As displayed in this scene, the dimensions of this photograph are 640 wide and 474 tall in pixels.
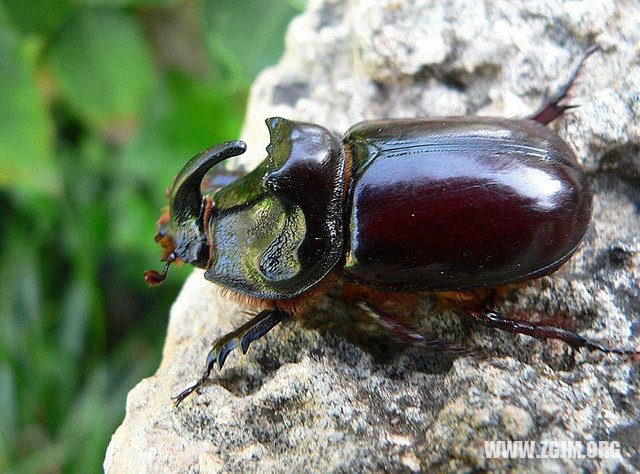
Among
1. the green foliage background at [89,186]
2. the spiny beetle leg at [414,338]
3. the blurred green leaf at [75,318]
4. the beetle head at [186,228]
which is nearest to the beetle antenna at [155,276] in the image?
the beetle head at [186,228]

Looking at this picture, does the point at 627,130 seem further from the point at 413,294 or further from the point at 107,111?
the point at 107,111

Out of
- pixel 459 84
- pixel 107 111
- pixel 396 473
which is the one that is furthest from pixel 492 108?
pixel 107 111

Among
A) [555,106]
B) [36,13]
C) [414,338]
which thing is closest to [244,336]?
[414,338]

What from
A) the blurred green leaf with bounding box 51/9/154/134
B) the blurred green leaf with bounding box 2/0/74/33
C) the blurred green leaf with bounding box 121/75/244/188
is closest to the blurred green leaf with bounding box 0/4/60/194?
the blurred green leaf with bounding box 2/0/74/33

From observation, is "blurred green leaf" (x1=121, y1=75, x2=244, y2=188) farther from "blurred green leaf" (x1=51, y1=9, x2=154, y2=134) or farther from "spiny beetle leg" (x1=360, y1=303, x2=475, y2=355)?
"spiny beetle leg" (x1=360, y1=303, x2=475, y2=355)

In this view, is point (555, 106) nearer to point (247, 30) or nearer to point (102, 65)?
point (247, 30)

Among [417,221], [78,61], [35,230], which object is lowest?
[35,230]
